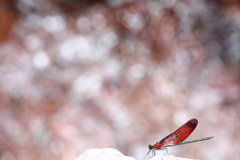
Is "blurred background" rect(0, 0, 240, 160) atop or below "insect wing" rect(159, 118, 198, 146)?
atop

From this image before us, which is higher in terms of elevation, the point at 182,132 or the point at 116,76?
the point at 116,76

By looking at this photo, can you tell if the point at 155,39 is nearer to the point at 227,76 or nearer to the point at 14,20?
the point at 227,76

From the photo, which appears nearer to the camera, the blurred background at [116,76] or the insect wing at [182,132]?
the insect wing at [182,132]

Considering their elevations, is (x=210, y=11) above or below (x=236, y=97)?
above

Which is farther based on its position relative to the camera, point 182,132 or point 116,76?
point 116,76

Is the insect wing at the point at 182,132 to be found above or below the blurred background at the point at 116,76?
below

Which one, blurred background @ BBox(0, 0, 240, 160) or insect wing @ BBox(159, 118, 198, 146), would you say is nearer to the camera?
insect wing @ BBox(159, 118, 198, 146)

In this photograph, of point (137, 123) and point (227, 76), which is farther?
point (227, 76)

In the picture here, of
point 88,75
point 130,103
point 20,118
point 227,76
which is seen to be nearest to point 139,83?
point 130,103
